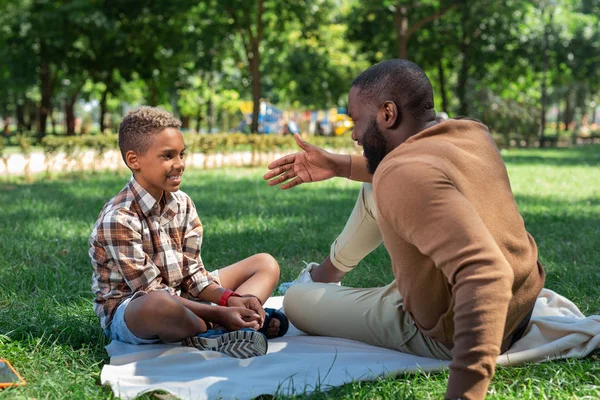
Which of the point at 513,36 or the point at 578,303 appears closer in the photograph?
the point at 578,303

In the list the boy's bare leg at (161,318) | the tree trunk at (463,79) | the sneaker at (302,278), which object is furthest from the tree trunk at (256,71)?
the boy's bare leg at (161,318)

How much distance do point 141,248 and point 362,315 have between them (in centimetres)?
113

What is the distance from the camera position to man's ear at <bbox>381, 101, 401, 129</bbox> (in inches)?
109

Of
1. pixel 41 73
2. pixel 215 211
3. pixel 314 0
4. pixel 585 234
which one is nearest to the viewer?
pixel 585 234

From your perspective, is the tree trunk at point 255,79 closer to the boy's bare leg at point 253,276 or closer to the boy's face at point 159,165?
the boy's bare leg at point 253,276

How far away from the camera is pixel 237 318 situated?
344cm

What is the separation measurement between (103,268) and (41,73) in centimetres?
2474

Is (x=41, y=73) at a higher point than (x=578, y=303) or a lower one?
higher

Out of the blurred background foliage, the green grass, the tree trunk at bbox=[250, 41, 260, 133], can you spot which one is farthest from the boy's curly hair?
the tree trunk at bbox=[250, 41, 260, 133]

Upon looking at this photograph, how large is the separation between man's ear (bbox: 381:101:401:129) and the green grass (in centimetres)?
107

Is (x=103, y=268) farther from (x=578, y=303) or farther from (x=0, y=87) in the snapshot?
(x=0, y=87)

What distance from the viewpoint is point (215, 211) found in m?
8.28

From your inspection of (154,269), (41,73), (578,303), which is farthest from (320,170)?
(41,73)

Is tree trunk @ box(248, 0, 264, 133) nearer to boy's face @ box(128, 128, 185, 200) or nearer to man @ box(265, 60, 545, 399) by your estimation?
boy's face @ box(128, 128, 185, 200)
